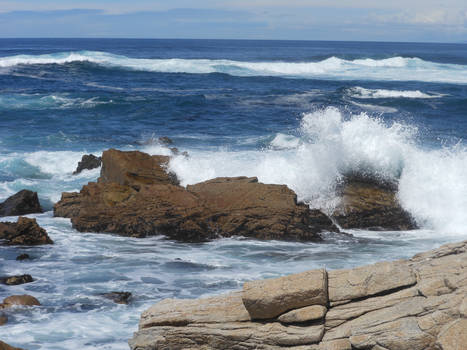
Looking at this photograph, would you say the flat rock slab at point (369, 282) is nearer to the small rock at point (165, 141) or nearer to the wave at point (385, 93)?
the small rock at point (165, 141)

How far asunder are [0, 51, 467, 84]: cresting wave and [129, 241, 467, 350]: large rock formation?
41360mm

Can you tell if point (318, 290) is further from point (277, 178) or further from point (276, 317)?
point (277, 178)

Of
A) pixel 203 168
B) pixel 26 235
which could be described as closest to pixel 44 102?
pixel 203 168

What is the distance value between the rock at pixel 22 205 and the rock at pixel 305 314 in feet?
26.8

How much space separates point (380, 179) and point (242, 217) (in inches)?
123

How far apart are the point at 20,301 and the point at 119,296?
3.80ft

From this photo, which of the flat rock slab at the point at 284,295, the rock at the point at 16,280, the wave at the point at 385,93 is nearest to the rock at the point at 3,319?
the rock at the point at 16,280

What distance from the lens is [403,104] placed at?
3075 cm

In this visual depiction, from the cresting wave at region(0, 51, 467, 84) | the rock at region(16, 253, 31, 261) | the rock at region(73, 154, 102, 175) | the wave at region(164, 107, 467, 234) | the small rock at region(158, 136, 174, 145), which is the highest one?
the cresting wave at region(0, 51, 467, 84)

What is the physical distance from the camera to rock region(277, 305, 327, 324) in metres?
4.71

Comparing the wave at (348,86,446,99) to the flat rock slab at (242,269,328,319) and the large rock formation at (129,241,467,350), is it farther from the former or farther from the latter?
the flat rock slab at (242,269,328,319)

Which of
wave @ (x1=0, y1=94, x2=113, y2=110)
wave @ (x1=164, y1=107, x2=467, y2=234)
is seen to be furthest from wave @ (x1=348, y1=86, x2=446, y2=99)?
wave @ (x1=164, y1=107, x2=467, y2=234)

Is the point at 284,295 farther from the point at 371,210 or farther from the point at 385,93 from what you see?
the point at 385,93

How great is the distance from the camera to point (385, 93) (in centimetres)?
3494
